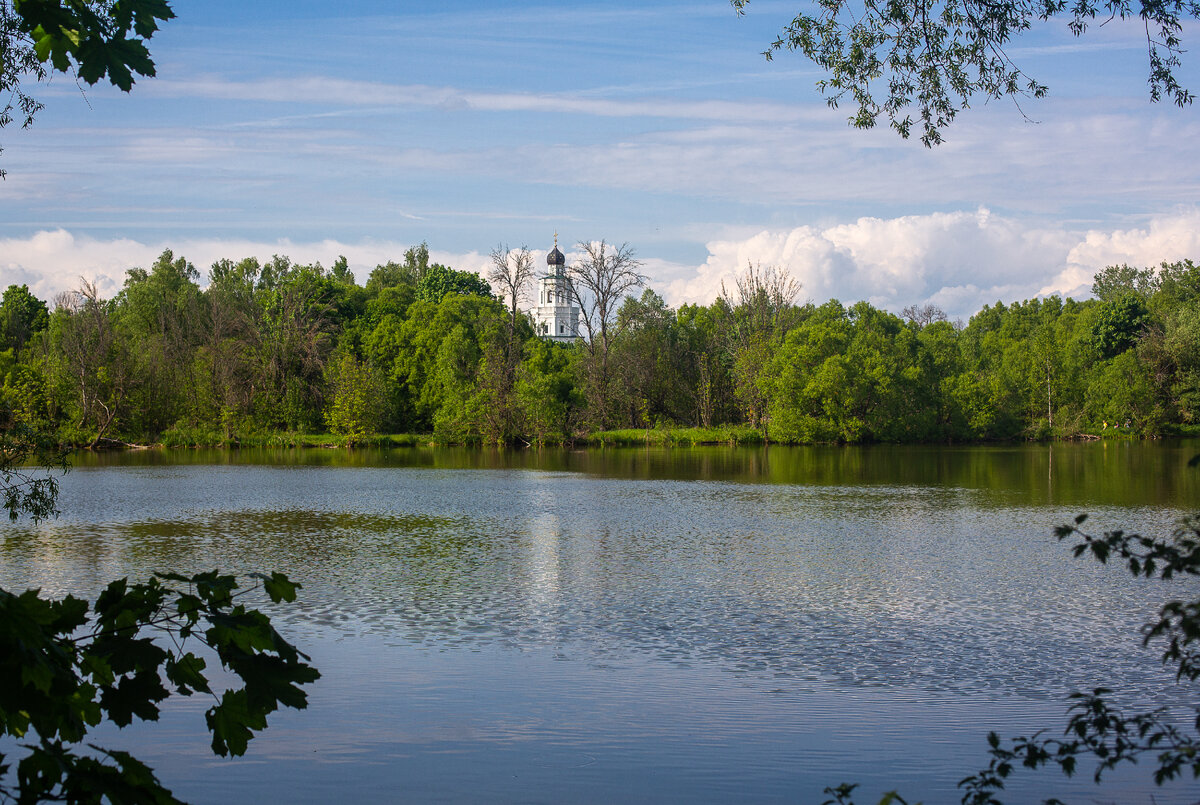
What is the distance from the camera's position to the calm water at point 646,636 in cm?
732

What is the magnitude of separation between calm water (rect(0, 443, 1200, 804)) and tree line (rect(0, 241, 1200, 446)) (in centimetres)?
3392

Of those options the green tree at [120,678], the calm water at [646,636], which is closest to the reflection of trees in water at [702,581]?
the calm water at [646,636]

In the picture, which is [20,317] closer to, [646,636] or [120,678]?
[646,636]

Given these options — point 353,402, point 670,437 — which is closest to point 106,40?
point 353,402

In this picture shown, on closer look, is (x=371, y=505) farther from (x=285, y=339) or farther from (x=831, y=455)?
Result: (x=285, y=339)

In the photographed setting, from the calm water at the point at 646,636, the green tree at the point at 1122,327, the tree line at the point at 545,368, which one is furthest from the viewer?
the green tree at the point at 1122,327

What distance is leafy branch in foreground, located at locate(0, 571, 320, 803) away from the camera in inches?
114

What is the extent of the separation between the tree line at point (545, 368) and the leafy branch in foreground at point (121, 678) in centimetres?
5269

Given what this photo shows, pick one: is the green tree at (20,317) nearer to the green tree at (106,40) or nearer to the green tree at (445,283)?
the green tree at (445,283)

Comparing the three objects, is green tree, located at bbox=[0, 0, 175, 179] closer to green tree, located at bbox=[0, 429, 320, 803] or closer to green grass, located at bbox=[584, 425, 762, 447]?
green tree, located at bbox=[0, 429, 320, 803]

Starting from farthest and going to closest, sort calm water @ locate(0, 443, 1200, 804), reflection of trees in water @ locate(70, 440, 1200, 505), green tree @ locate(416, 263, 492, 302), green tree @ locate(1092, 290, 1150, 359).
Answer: green tree @ locate(416, 263, 492, 302) < green tree @ locate(1092, 290, 1150, 359) < reflection of trees in water @ locate(70, 440, 1200, 505) < calm water @ locate(0, 443, 1200, 804)

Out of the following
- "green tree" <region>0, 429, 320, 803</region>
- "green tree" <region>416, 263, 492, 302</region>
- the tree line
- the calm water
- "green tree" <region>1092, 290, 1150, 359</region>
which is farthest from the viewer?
"green tree" <region>416, 263, 492, 302</region>

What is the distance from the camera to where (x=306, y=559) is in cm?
1664

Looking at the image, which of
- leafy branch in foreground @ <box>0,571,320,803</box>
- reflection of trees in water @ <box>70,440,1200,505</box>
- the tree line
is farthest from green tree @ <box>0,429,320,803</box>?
the tree line
